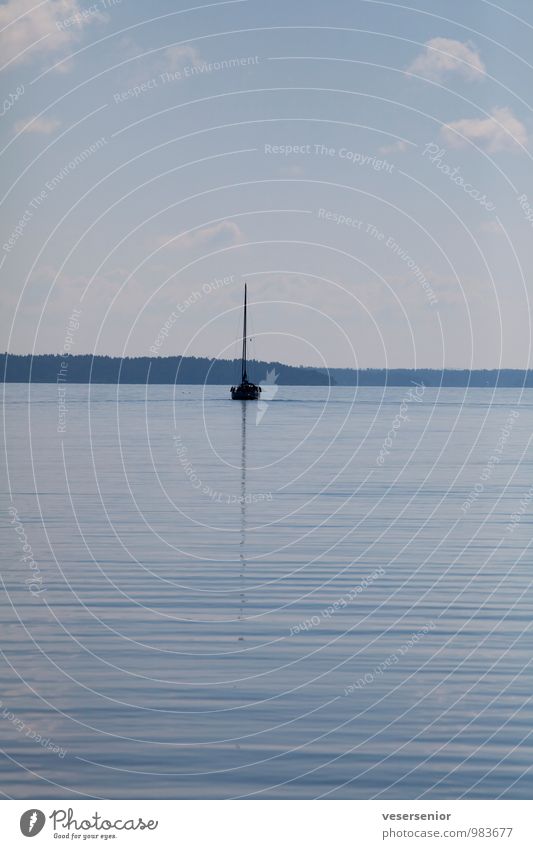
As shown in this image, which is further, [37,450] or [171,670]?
[37,450]

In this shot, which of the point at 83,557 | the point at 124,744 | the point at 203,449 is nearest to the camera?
the point at 124,744

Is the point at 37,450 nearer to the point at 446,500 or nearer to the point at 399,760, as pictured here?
the point at 446,500

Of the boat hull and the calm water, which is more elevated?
the calm water

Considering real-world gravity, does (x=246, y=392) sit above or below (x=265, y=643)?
below

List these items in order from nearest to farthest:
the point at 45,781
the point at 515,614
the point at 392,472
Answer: the point at 45,781 < the point at 515,614 < the point at 392,472

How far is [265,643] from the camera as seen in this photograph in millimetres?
15984

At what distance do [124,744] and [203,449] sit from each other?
43.4 meters

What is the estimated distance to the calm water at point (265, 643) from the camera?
1140 centimetres

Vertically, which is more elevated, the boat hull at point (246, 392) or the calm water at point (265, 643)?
the calm water at point (265, 643)

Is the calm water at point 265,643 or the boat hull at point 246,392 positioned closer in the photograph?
the calm water at point 265,643

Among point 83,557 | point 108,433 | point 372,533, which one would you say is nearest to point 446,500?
point 372,533

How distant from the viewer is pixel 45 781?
432 inches

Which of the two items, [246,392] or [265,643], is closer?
[265,643]

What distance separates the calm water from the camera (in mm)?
11398
